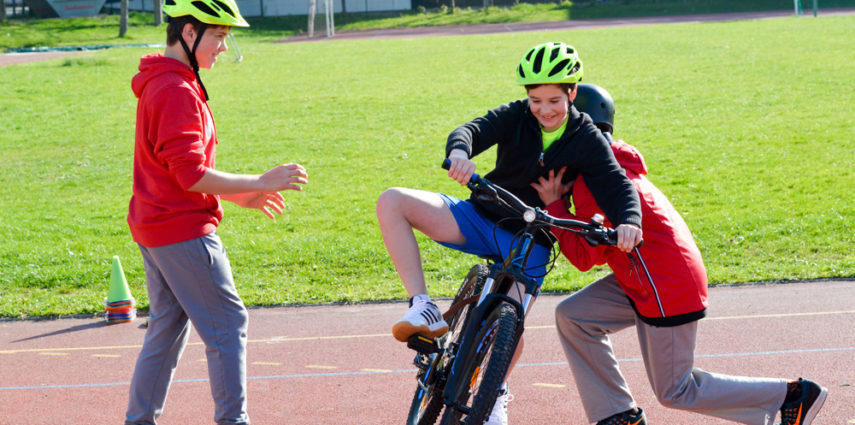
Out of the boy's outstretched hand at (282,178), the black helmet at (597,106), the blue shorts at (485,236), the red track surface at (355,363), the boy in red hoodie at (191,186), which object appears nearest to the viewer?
the boy in red hoodie at (191,186)

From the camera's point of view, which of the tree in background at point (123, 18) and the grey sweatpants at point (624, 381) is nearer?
the grey sweatpants at point (624, 381)

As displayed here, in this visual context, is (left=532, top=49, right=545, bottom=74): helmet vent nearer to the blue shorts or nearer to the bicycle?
the bicycle

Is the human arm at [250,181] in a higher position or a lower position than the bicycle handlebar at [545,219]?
higher

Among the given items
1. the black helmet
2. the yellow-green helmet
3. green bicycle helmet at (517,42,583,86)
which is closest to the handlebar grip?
green bicycle helmet at (517,42,583,86)

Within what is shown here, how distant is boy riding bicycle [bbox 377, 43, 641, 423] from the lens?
427cm

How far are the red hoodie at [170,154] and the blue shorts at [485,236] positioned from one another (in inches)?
49.0

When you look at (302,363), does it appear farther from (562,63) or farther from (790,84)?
(790,84)

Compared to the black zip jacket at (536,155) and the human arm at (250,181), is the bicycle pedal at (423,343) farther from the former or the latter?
the human arm at (250,181)

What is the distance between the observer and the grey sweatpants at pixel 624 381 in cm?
433

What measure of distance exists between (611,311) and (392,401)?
1.65 metres

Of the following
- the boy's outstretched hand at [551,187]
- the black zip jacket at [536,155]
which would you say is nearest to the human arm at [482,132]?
the black zip jacket at [536,155]

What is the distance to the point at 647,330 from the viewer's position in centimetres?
431

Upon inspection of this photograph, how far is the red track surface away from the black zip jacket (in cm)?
148

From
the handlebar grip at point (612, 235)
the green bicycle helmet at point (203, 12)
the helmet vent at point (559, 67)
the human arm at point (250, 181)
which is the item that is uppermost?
the green bicycle helmet at point (203, 12)
